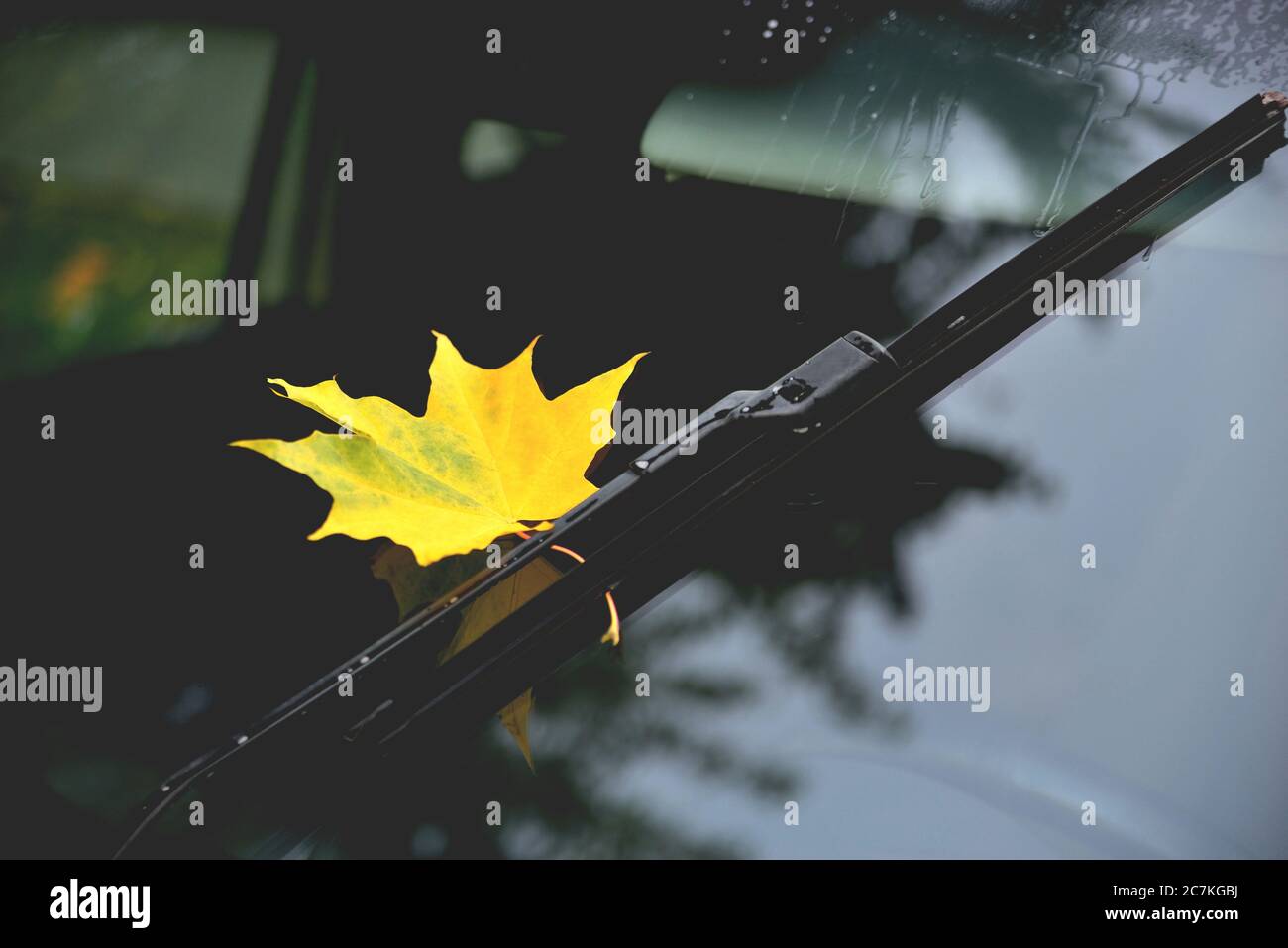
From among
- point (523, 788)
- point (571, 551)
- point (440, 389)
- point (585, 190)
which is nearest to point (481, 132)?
point (585, 190)

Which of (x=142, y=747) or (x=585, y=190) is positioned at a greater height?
(x=585, y=190)

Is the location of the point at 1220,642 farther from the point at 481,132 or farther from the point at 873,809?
the point at 481,132

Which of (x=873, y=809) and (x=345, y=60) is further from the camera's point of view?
(x=345, y=60)
